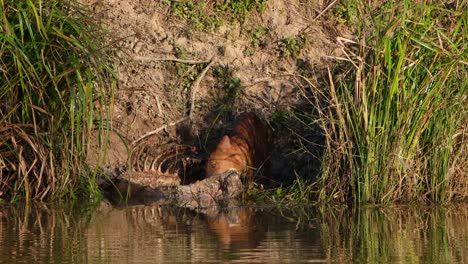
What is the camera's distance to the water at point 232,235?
6.32m

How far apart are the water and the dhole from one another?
78 centimetres

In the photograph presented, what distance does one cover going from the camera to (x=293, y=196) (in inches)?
356

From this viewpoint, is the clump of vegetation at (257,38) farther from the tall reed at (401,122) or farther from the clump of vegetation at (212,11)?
the tall reed at (401,122)

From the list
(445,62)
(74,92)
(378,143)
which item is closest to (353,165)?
(378,143)

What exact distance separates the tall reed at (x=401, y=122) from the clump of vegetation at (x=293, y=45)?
→ 2.03 m

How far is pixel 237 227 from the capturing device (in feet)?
24.9

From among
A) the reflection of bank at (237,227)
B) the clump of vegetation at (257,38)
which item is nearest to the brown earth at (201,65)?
the clump of vegetation at (257,38)

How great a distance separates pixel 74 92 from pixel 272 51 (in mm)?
2613

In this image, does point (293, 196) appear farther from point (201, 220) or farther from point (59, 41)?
point (59, 41)

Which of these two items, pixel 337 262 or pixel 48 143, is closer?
pixel 337 262

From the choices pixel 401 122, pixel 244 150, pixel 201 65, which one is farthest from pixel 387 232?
pixel 201 65

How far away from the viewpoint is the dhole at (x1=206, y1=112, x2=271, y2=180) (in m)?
9.45

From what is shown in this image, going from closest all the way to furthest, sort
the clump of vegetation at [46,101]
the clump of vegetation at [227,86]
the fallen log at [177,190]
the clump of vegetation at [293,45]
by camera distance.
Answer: the clump of vegetation at [46,101], the fallen log at [177,190], the clump of vegetation at [227,86], the clump of vegetation at [293,45]

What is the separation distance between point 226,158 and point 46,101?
155cm
